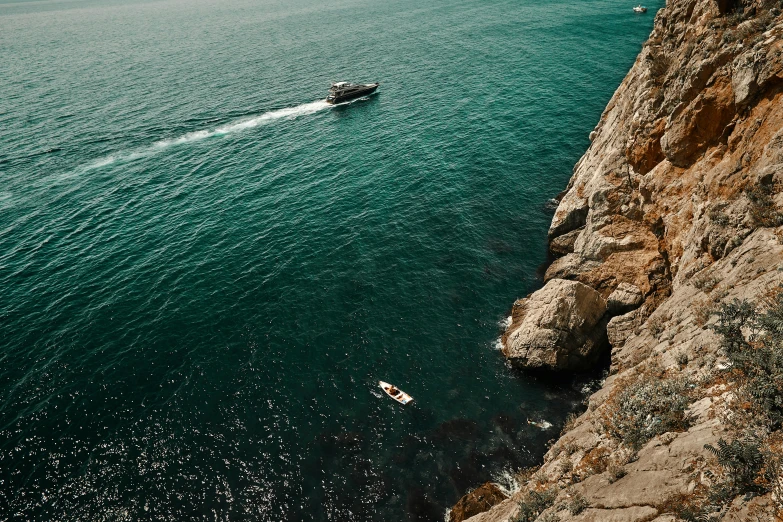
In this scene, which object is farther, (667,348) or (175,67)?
(175,67)

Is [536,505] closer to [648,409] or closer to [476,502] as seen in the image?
[648,409]

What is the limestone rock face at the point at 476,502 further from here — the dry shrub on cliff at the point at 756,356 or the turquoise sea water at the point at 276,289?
the dry shrub on cliff at the point at 756,356

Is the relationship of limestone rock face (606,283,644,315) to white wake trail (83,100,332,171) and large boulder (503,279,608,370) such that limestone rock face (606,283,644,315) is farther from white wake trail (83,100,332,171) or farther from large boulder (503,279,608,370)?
white wake trail (83,100,332,171)

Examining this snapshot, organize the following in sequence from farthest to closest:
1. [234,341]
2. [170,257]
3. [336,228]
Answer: [336,228]
[170,257]
[234,341]

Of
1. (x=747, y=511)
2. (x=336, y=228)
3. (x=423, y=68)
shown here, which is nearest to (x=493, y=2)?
(x=423, y=68)

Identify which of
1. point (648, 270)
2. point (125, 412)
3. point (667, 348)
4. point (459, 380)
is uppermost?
point (667, 348)

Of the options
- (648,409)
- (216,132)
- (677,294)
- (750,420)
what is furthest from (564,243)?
(216,132)

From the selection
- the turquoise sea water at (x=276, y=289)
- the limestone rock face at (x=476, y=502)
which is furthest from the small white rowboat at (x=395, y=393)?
the limestone rock face at (x=476, y=502)

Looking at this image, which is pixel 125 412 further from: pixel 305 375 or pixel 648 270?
pixel 648 270
